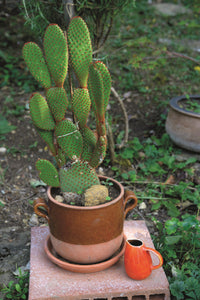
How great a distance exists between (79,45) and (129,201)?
0.72 metres

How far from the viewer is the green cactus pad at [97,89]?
1086mm

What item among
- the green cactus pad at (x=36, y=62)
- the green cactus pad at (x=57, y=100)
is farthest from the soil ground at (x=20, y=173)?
the green cactus pad at (x=36, y=62)

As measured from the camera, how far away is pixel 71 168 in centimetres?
127

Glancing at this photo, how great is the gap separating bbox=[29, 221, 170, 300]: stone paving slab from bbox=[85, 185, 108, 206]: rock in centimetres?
29

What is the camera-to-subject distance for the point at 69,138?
126cm

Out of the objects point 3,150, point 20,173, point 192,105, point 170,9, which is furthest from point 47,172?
point 170,9

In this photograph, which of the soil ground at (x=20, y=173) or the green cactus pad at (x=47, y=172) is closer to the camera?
the green cactus pad at (x=47, y=172)

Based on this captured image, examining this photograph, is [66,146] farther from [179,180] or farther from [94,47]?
[179,180]

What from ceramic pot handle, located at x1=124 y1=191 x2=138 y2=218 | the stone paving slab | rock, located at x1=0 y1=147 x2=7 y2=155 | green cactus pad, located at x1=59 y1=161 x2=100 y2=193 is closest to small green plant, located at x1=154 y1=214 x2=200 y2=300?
the stone paving slab

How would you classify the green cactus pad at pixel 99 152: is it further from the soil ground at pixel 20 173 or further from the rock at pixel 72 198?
the soil ground at pixel 20 173

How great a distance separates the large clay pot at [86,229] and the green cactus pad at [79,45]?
50cm

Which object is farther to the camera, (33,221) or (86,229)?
(33,221)

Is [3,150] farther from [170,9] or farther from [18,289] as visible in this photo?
[170,9]

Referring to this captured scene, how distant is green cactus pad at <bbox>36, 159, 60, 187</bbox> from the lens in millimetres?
1276
